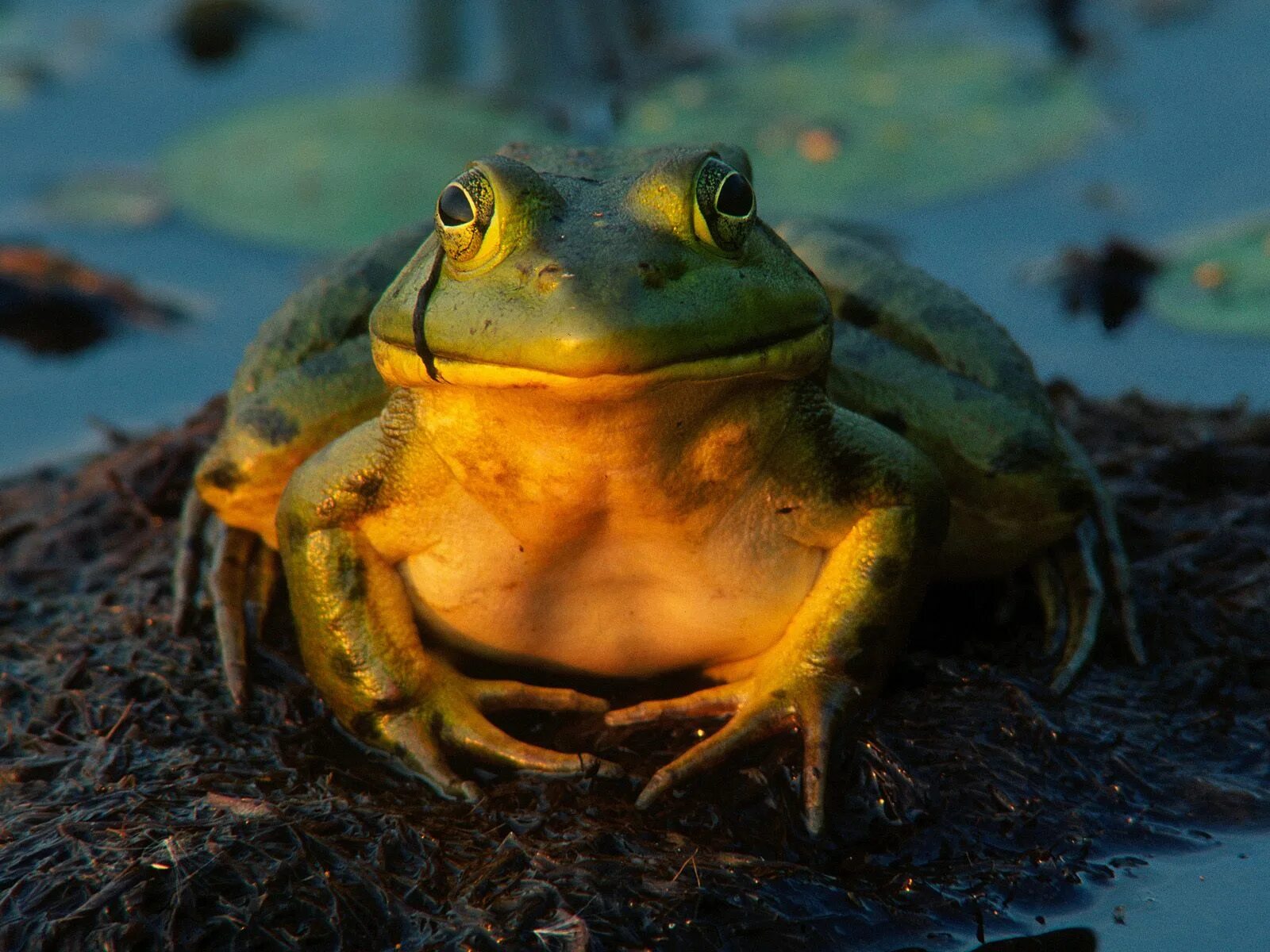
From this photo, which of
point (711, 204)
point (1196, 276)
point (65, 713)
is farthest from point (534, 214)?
point (1196, 276)

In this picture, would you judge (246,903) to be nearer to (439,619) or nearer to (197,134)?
(439,619)

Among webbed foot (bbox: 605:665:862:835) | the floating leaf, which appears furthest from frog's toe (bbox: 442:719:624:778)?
the floating leaf

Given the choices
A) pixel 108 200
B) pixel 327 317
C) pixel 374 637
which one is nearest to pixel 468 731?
pixel 374 637

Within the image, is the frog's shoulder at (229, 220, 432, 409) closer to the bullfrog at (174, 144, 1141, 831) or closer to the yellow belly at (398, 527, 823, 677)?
the bullfrog at (174, 144, 1141, 831)

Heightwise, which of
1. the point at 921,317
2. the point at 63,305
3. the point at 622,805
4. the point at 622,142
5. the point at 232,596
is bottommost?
the point at 622,805

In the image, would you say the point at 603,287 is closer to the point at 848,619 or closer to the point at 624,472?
the point at 624,472

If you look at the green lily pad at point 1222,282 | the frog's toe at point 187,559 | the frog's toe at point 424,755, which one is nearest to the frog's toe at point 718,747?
the frog's toe at point 424,755
